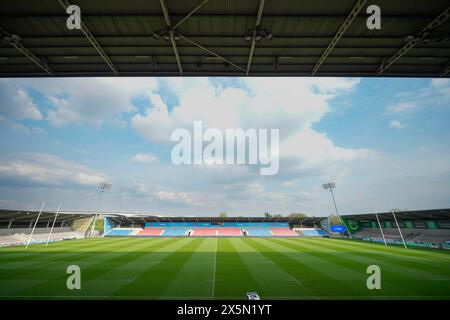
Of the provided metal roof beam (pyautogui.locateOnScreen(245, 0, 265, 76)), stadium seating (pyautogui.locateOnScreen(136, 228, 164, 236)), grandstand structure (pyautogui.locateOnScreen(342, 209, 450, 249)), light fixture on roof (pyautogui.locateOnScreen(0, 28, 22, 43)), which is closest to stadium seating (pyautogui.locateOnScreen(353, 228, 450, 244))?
grandstand structure (pyautogui.locateOnScreen(342, 209, 450, 249))

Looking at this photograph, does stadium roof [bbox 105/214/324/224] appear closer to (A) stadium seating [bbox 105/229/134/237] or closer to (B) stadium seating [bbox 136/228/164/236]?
(B) stadium seating [bbox 136/228/164/236]

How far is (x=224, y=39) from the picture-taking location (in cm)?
796

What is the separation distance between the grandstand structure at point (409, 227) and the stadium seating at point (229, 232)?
27360 mm

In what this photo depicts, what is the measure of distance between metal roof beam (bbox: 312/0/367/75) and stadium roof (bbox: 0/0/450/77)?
3 centimetres

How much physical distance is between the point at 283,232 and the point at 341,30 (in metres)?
58.9

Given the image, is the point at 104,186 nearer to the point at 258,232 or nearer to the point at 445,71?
the point at 258,232

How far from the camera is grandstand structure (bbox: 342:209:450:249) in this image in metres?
30.7

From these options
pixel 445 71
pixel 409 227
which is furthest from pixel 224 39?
pixel 409 227

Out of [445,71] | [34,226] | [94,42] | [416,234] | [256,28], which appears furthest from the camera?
[416,234]

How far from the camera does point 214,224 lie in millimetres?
64250

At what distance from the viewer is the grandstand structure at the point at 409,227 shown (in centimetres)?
3072

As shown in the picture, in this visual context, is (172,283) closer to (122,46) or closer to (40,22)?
(122,46)
